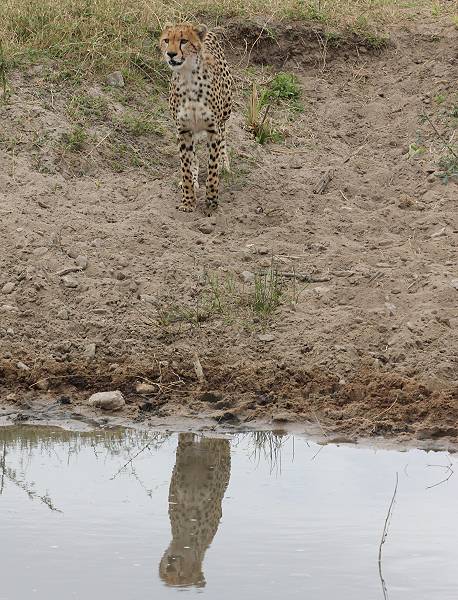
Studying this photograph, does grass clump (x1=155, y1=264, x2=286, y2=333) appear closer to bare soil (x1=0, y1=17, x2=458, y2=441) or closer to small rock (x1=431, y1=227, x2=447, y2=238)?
bare soil (x1=0, y1=17, x2=458, y2=441)

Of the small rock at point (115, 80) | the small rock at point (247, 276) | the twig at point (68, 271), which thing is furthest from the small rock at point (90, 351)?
the small rock at point (115, 80)

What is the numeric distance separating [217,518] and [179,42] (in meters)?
4.28

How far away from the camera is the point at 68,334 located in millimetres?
7961

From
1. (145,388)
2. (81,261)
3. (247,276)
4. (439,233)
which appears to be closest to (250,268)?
(247,276)

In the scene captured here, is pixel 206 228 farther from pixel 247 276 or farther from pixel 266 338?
pixel 266 338

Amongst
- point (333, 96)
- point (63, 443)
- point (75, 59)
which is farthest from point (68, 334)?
point (333, 96)

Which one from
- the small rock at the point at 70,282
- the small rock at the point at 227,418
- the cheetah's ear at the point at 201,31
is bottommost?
the small rock at the point at 227,418

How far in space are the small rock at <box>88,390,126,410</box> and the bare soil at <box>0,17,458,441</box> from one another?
61 mm

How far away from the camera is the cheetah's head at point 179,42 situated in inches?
357

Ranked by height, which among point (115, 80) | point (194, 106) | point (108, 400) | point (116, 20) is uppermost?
point (116, 20)

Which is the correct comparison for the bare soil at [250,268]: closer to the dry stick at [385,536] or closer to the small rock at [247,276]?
the small rock at [247,276]

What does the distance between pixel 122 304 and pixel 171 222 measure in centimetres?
114

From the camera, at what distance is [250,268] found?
28.4 feet

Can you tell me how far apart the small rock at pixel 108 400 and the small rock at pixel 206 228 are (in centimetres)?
205
